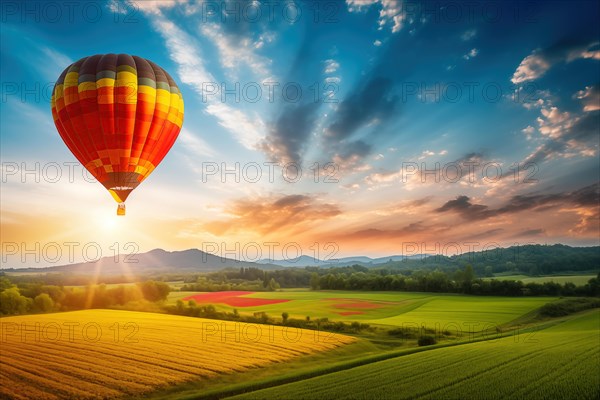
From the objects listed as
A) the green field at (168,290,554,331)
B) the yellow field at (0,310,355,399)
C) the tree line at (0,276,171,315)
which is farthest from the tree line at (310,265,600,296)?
the yellow field at (0,310,355,399)

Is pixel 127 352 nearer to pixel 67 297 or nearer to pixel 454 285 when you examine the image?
pixel 67 297

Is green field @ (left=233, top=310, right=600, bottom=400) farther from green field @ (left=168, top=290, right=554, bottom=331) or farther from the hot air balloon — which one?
green field @ (left=168, top=290, right=554, bottom=331)

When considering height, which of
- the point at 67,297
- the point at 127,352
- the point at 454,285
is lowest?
the point at 454,285

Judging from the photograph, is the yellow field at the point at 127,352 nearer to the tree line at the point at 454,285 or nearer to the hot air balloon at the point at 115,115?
the hot air balloon at the point at 115,115

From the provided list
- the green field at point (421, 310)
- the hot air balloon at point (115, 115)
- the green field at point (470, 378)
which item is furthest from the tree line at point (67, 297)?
the green field at point (470, 378)

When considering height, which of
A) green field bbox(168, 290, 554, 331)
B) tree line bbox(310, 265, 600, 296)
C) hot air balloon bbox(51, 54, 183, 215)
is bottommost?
green field bbox(168, 290, 554, 331)

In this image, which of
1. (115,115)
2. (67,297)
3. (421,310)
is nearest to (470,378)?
(115,115)
